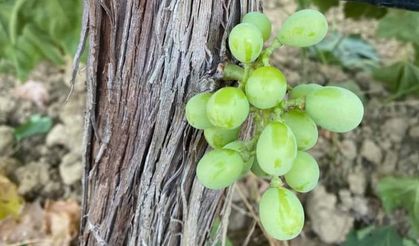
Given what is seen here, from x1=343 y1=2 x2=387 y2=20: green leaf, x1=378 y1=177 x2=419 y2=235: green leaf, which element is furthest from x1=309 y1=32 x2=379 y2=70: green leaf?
x1=378 y1=177 x2=419 y2=235: green leaf

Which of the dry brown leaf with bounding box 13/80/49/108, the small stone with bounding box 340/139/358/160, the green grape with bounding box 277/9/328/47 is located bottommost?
the small stone with bounding box 340/139/358/160

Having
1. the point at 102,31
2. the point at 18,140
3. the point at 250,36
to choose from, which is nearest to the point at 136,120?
the point at 102,31

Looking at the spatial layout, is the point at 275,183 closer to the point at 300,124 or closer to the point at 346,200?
the point at 300,124

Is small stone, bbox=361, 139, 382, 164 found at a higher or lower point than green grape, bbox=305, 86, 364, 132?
lower

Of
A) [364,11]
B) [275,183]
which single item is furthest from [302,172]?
[364,11]

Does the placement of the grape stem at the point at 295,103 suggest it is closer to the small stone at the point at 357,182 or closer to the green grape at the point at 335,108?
the green grape at the point at 335,108

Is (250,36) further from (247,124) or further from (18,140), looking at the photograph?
(18,140)

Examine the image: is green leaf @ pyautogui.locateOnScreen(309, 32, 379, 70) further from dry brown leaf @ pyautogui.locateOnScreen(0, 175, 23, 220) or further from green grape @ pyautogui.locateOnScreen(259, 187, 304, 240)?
green grape @ pyautogui.locateOnScreen(259, 187, 304, 240)
